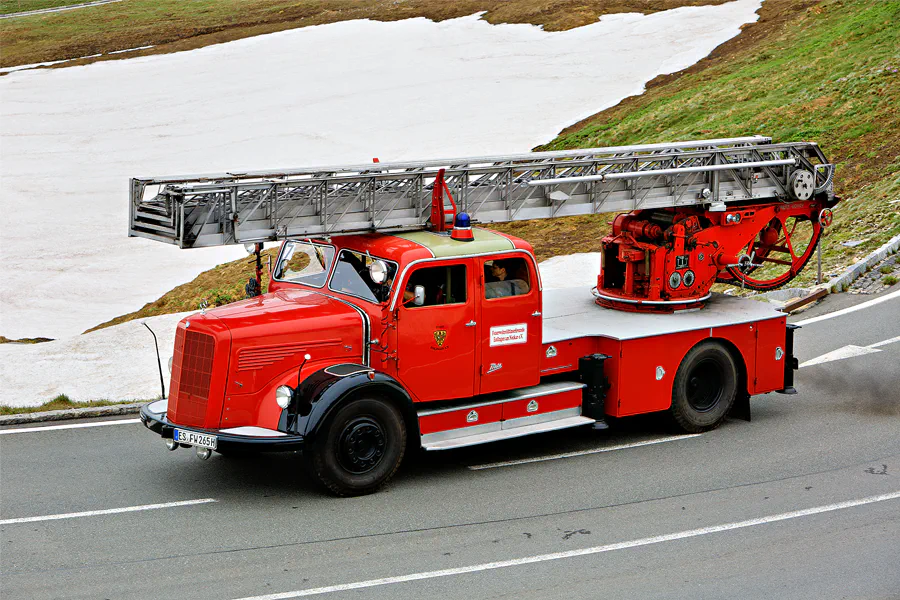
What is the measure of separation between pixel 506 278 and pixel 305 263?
2362 millimetres

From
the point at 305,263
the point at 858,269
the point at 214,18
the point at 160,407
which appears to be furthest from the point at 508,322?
the point at 214,18

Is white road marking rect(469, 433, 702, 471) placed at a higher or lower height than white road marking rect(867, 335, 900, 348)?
lower

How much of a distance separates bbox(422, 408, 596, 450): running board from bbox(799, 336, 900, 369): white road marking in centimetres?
495

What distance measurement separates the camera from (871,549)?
371 inches

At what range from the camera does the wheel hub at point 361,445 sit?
419 inches

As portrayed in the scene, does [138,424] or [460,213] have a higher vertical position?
[460,213]

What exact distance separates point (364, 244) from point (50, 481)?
4254 millimetres

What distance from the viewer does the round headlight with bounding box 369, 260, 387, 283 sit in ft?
36.3

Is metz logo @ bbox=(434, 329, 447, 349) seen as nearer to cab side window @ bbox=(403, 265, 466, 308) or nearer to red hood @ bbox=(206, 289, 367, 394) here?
cab side window @ bbox=(403, 265, 466, 308)

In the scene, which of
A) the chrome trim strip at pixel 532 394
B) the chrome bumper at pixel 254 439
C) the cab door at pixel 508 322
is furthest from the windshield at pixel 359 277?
the chrome bumper at pixel 254 439

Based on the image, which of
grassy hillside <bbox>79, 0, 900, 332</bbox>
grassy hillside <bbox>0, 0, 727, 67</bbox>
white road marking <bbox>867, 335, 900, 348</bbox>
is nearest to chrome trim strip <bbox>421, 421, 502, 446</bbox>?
white road marking <bbox>867, 335, 900, 348</bbox>

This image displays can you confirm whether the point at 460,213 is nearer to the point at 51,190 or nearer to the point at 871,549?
the point at 871,549

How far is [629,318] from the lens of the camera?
1336 centimetres

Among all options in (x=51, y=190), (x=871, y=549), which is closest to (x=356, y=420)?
(x=871, y=549)
